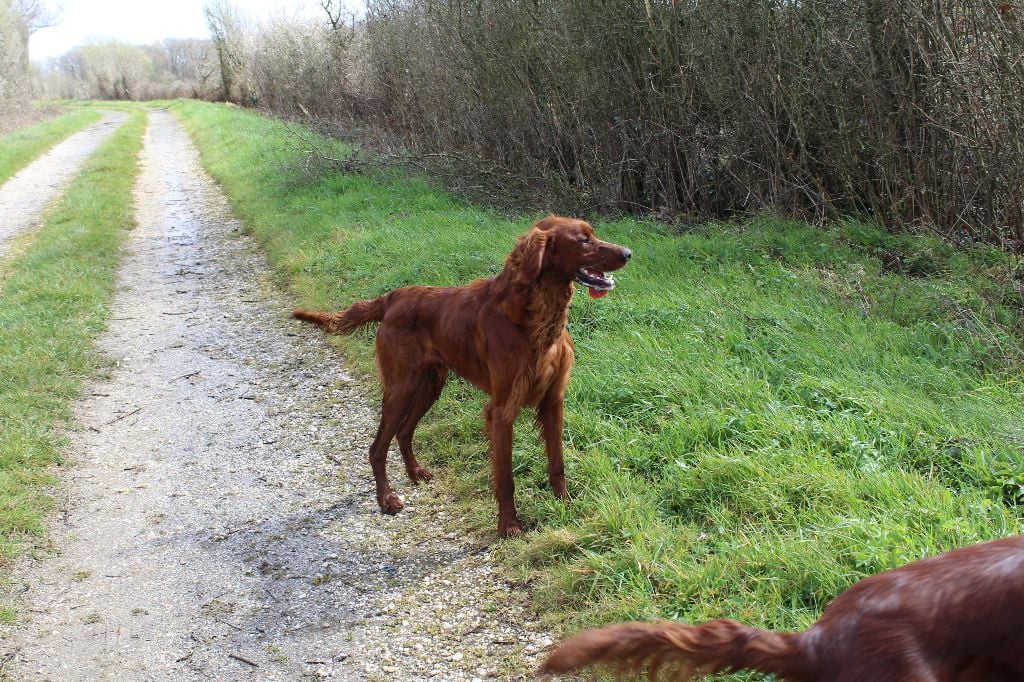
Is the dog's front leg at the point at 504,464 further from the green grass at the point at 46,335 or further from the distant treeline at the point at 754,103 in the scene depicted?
the distant treeline at the point at 754,103

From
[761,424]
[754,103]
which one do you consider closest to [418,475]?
[761,424]

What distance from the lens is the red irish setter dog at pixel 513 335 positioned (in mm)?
3855

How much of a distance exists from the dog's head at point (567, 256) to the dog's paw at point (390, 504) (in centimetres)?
136

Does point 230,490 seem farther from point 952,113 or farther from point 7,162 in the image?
point 7,162

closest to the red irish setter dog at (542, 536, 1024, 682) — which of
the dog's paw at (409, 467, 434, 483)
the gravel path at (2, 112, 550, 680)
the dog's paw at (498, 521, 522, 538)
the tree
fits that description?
the gravel path at (2, 112, 550, 680)

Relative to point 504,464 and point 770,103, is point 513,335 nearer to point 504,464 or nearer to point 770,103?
point 504,464

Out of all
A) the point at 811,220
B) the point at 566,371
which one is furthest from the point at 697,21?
the point at 566,371

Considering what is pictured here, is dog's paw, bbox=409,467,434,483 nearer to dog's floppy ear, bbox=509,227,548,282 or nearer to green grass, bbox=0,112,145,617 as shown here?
dog's floppy ear, bbox=509,227,548,282

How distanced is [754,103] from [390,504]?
5.58 m

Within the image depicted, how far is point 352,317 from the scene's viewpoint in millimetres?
4629

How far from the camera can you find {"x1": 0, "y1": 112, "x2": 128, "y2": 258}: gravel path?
1279 cm

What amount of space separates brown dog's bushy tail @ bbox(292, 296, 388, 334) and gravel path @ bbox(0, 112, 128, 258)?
8.03m

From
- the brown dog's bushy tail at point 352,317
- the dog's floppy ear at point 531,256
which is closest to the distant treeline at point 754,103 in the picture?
the dog's floppy ear at point 531,256

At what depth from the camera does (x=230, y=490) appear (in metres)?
4.58
